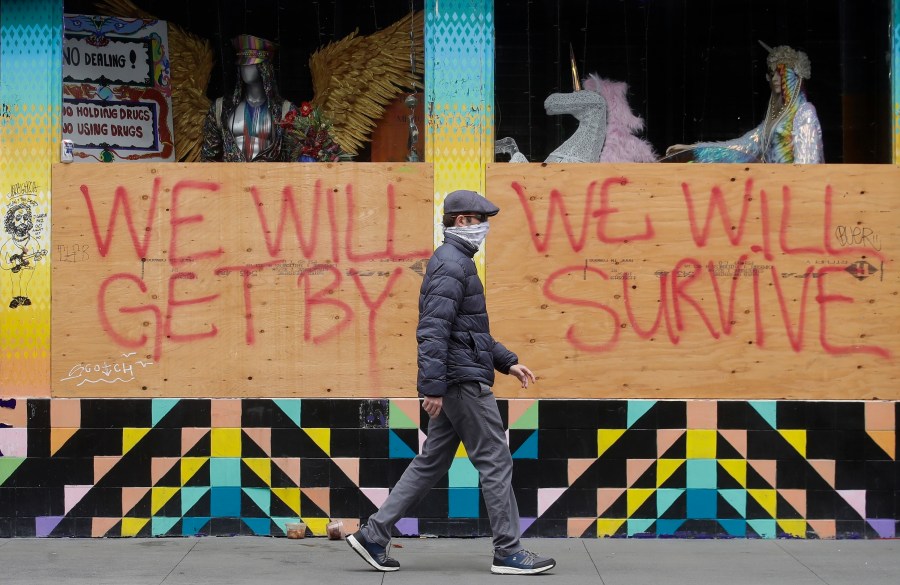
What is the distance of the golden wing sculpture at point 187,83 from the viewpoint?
781 centimetres

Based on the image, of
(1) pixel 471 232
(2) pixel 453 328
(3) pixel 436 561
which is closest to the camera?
(2) pixel 453 328

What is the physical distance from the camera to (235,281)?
7.02 meters

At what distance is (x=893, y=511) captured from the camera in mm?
6957

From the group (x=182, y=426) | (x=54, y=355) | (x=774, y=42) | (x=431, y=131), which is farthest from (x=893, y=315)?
(x=54, y=355)

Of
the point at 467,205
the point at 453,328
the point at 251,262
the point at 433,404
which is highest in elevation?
the point at 467,205

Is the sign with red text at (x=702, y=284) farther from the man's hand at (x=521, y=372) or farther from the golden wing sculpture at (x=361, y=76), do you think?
the golden wing sculpture at (x=361, y=76)

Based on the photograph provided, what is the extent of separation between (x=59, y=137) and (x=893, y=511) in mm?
5365

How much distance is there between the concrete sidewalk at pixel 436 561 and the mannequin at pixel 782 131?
2.34 m

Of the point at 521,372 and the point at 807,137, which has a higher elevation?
the point at 807,137

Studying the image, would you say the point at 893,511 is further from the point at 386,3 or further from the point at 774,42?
the point at 386,3

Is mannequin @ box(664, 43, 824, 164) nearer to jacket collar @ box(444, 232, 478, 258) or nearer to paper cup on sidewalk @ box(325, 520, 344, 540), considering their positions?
jacket collar @ box(444, 232, 478, 258)

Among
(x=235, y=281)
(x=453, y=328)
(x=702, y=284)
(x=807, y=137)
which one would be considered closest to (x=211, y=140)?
(x=235, y=281)

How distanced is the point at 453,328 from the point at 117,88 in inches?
123

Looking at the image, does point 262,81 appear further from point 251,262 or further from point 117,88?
point 251,262
